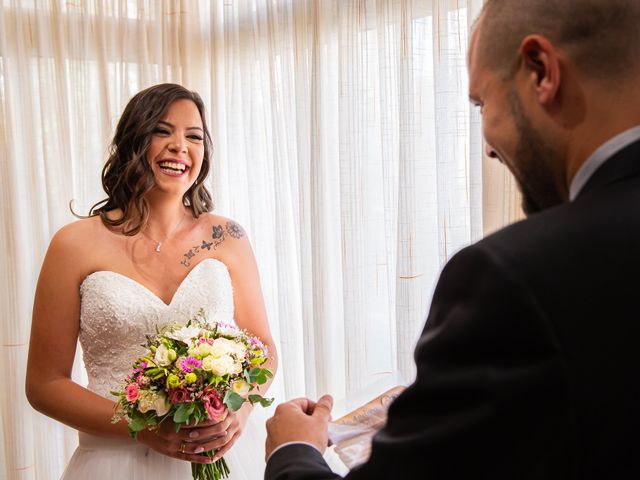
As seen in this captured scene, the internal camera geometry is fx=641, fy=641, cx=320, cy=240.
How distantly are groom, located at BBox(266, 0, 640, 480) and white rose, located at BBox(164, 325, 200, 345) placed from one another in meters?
1.20

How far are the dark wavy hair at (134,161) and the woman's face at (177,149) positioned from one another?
0.08ft

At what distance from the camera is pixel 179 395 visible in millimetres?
1822

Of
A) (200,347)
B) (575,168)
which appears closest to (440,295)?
(575,168)

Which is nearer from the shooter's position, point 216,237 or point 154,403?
point 154,403

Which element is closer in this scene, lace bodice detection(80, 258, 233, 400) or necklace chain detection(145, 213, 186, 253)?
lace bodice detection(80, 258, 233, 400)

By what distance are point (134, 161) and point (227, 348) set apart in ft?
2.74

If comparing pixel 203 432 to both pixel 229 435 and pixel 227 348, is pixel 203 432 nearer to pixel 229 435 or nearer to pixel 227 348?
pixel 229 435

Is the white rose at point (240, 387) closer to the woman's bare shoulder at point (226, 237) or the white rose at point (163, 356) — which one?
the white rose at point (163, 356)

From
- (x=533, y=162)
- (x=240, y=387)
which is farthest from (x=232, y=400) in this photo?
(x=533, y=162)

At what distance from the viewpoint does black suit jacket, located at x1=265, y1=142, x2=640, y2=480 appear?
2.14ft

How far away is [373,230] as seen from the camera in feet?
8.04

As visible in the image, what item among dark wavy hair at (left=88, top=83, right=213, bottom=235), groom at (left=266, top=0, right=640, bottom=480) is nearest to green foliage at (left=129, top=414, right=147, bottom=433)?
dark wavy hair at (left=88, top=83, right=213, bottom=235)

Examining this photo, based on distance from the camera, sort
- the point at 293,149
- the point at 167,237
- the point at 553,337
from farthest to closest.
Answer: the point at 293,149, the point at 167,237, the point at 553,337

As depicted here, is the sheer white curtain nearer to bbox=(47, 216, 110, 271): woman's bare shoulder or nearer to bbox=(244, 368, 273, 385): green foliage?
bbox=(244, 368, 273, 385): green foliage
